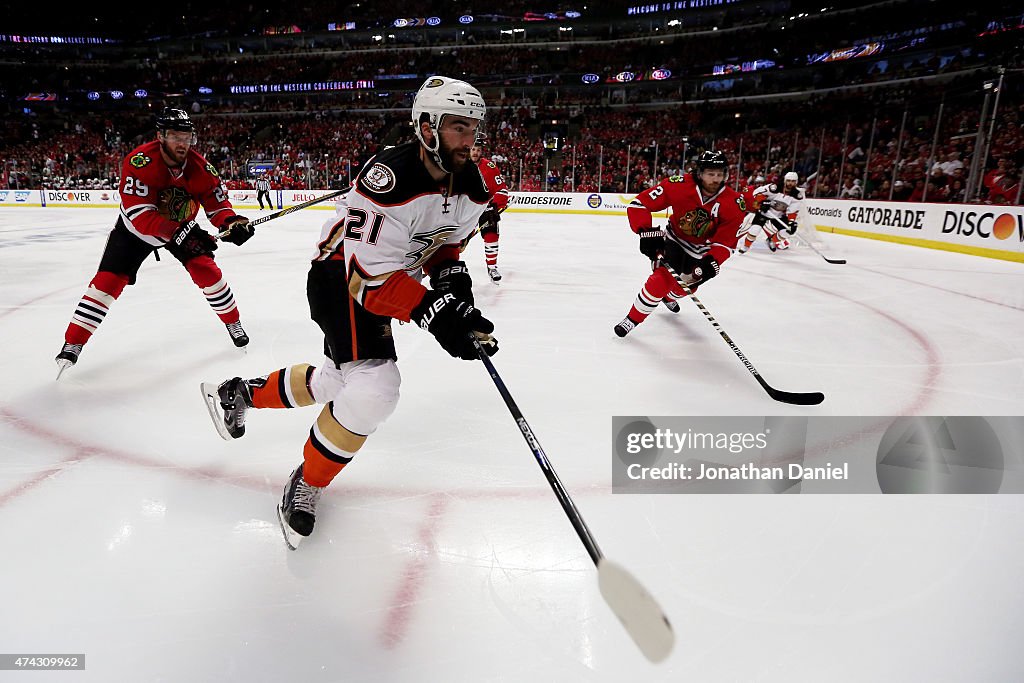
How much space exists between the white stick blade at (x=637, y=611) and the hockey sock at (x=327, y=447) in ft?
2.67

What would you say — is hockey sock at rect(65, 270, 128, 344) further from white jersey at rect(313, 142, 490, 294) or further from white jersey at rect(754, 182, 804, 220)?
white jersey at rect(754, 182, 804, 220)

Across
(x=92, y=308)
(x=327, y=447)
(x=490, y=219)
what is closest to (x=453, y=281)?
(x=327, y=447)

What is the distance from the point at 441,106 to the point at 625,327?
8.34 ft

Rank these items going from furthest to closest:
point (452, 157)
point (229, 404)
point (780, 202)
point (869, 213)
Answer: point (869, 213)
point (780, 202)
point (229, 404)
point (452, 157)

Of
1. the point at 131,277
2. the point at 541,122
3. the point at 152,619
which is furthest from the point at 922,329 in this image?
the point at 541,122

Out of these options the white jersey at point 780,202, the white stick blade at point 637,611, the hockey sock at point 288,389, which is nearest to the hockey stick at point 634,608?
the white stick blade at point 637,611

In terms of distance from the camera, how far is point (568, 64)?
87.6 feet

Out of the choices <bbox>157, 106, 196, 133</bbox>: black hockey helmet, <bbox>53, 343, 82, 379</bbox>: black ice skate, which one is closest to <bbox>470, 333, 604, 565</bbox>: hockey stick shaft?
<bbox>157, 106, 196, 133</bbox>: black hockey helmet

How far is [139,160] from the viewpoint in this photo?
308cm

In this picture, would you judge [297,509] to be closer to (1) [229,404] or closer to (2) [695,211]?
(1) [229,404]

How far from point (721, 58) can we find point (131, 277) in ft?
85.0

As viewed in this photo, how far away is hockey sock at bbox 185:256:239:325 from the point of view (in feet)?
11.0

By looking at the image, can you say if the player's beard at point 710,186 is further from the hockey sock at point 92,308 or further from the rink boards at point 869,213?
the rink boards at point 869,213

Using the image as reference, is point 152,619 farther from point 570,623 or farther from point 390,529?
point 570,623
